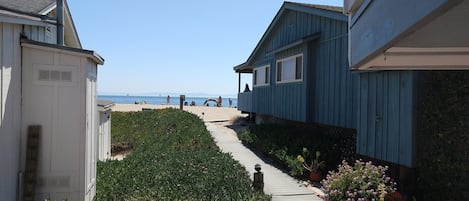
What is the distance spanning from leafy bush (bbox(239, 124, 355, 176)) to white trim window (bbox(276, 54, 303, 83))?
6.03 ft

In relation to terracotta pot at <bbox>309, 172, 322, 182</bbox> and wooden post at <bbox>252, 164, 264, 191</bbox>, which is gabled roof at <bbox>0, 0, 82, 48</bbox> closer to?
wooden post at <bbox>252, 164, 264, 191</bbox>

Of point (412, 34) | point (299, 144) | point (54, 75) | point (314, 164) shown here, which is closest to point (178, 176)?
point (314, 164)

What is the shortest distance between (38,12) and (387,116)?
710 cm

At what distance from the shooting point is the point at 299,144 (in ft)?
31.9

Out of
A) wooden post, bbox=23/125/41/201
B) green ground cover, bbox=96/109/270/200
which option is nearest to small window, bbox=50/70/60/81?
wooden post, bbox=23/125/41/201

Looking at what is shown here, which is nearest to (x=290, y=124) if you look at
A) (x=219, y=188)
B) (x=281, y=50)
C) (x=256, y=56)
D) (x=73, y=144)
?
(x=281, y=50)

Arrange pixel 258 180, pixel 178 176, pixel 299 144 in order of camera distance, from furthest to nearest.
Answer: pixel 299 144
pixel 178 176
pixel 258 180

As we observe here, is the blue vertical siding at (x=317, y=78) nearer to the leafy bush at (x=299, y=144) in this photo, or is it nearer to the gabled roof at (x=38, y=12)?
the leafy bush at (x=299, y=144)

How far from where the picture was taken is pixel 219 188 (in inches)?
267

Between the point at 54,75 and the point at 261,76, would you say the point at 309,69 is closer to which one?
the point at 261,76

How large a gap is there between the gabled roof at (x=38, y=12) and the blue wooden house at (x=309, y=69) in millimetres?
7086

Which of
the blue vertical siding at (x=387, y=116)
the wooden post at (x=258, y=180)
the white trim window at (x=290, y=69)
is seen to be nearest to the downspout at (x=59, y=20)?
the wooden post at (x=258, y=180)

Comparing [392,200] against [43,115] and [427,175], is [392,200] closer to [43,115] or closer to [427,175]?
[427,175]

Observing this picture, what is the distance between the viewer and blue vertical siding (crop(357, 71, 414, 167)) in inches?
237
